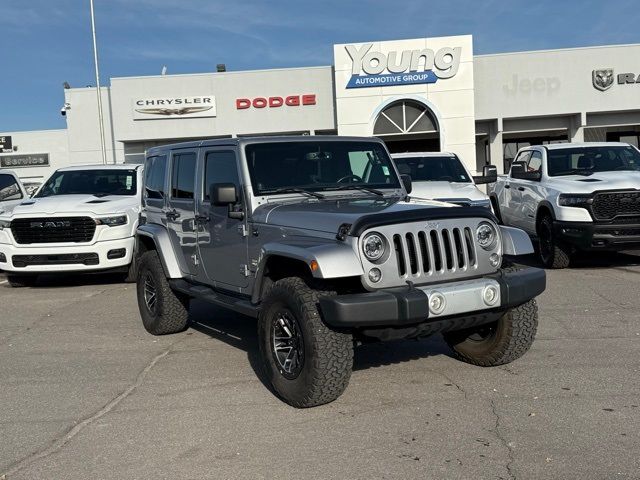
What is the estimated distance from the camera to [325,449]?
12.5ft

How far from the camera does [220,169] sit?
18.8 feet

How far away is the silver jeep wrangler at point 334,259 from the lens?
13.7 ft

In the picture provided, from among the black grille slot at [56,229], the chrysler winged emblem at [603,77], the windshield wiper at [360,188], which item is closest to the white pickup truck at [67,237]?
the black grille slot at [56,229]

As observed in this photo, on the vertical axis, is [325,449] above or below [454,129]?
below

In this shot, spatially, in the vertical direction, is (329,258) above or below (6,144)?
below

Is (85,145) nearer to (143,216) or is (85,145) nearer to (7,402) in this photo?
(143,216)

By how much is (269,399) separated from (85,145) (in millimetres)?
24724

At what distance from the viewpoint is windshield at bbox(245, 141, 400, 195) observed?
5398mm

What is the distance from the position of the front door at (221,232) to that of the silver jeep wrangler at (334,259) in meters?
0.02

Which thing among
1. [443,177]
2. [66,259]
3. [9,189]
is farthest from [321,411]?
[9,189]

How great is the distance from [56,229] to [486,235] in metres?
6.88

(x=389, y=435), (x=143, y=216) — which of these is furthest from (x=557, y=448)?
(x=143, y=216)

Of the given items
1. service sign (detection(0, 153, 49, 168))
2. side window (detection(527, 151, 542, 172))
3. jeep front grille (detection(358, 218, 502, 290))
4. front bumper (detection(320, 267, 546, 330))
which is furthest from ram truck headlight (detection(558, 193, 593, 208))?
service sign (detection(0, 153, 49, 168))

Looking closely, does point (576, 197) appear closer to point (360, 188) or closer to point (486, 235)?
point (360, 188)
